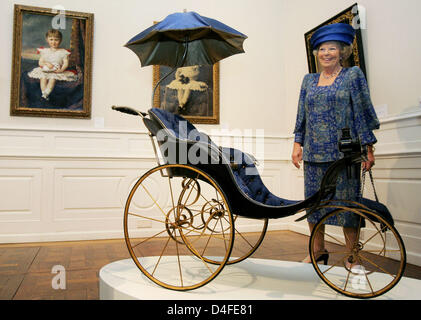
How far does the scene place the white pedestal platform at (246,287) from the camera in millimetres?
1664

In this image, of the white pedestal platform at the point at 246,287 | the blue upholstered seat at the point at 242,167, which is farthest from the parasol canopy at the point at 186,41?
the white pedestal platform at the point at 246,287

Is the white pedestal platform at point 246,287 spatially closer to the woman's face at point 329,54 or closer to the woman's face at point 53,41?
the woman's face at point 329,54

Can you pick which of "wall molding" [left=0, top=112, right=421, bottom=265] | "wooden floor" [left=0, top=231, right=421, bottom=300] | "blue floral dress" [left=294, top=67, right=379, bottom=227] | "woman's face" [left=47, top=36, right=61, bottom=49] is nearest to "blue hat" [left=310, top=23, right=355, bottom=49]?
"blue floral dress" [left=294, top=67, right=379, bottom=227]

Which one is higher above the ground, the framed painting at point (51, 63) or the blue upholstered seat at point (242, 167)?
the framed painting at point (51, 63)

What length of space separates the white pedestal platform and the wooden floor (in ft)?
0.76

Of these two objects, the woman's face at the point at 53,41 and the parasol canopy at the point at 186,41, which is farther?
the woman's face at the point at 53,41

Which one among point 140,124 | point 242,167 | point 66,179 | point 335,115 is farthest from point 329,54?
point 66,179

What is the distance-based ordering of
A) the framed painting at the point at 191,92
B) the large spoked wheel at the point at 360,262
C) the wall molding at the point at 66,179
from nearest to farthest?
the large spoked wheel at the point at 360,262, the wall molding at the point at 66,179, the framed painting at the point at 191,92

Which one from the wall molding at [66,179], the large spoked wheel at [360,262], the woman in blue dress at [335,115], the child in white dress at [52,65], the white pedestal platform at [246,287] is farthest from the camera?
the child in white dress at [52,65]

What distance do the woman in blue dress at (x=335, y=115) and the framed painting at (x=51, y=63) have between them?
8.52 ft

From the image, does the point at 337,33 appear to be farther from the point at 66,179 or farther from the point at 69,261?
the point at 66,179

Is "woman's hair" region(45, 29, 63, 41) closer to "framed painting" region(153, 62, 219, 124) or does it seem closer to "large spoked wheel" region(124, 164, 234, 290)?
"framed painting" region(153, 62, 219, 124)

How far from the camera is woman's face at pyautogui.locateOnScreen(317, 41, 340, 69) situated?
218 cm

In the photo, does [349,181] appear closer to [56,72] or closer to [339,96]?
[339,96]
